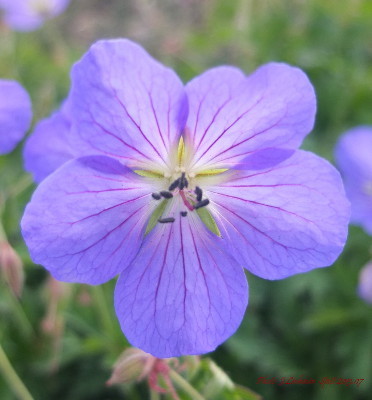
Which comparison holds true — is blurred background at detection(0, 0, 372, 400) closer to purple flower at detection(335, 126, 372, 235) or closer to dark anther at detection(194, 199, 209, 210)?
purple flower at detection(335, 126, 372, 235)

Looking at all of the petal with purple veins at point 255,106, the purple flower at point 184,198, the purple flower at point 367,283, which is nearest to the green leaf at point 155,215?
the purple flower at point 184,198

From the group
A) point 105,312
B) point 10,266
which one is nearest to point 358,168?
point 105,312

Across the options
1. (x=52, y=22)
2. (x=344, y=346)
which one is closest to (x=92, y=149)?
(x=344, y=346)

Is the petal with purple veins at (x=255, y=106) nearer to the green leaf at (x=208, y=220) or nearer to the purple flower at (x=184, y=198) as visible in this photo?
the purple flower at (x=184, y=198)

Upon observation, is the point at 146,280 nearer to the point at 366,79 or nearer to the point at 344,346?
the point at 344,346

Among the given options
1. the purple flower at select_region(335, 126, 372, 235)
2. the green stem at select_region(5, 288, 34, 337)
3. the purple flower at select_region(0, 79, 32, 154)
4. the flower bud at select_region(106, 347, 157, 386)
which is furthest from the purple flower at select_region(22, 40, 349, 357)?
the purple flower at select_region(335, 126, 372, 235)

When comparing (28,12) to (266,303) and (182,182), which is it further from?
(182,182)
